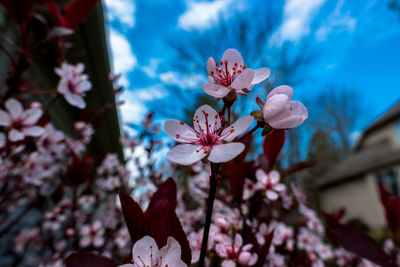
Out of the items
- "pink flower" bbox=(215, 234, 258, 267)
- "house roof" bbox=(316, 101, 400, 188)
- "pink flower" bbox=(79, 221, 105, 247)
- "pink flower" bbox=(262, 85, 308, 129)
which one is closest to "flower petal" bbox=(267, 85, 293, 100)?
"pink flower" bbox=(262, 85, 308, 129)

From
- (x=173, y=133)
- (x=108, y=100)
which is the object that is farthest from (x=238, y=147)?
(x=108, y=100)

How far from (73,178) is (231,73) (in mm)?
1181

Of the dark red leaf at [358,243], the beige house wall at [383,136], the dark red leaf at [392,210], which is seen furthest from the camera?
the beige house wall at [383,136]

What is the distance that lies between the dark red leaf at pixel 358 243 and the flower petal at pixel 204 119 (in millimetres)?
637

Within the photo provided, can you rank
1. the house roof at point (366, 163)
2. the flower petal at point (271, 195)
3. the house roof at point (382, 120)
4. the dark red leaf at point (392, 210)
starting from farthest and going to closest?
the house roof at point (382, 120)
the house roof at point (366, 163)
the dark red leaf at point (392, 210)
the flower petal at point (271, 195)

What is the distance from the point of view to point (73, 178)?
1.45 m

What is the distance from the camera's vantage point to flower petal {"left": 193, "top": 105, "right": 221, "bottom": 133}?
60cm

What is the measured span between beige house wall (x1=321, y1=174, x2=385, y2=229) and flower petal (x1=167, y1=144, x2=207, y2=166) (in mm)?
14812

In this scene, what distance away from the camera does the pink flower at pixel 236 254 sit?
678mm

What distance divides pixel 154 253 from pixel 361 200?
17.2m

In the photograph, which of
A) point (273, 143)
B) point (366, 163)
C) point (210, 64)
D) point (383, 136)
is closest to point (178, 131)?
point (210, 64)

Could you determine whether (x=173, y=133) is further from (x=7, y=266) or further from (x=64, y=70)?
(x=7, y=266)

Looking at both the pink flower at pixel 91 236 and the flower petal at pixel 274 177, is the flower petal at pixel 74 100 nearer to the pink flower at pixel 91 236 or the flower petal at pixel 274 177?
the flower petal at pixel 274 177

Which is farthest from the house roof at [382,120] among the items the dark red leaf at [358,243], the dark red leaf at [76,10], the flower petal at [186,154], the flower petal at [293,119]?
the flower petal at [186,154]
